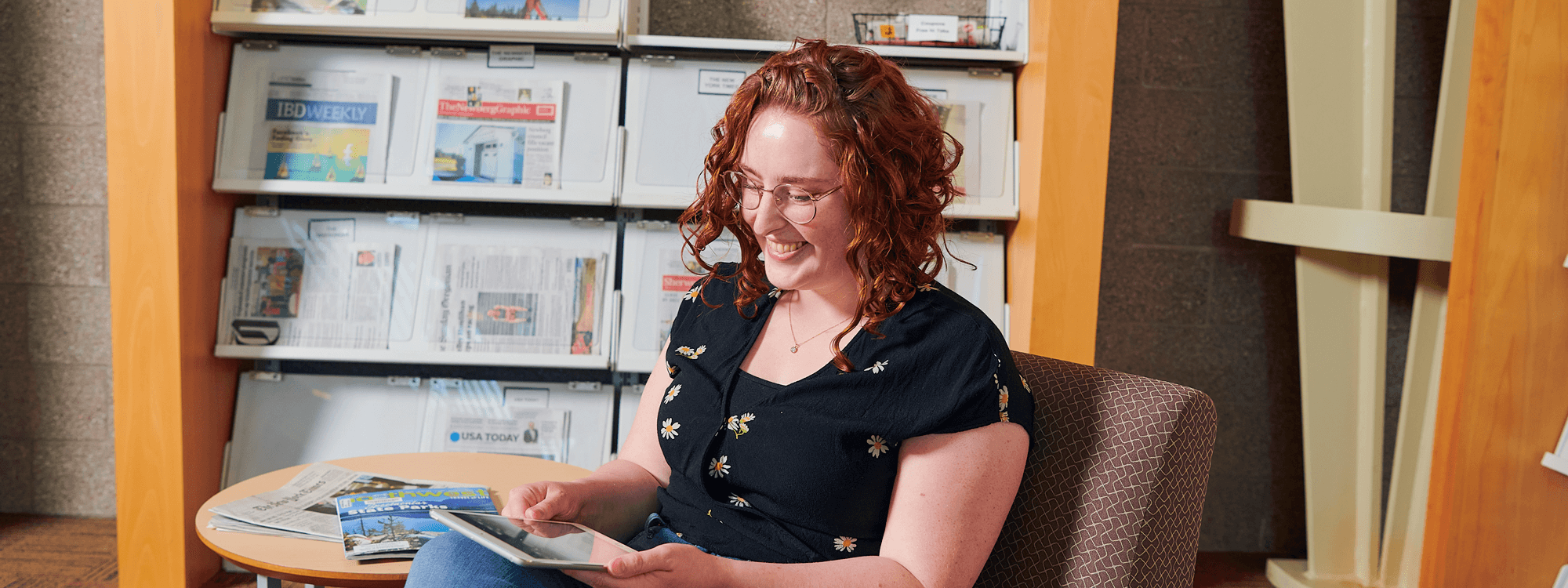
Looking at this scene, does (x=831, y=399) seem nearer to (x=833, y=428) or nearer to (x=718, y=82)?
(x=833, y=428)

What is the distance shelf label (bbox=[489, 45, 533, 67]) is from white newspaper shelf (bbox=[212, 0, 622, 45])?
8 centimetres

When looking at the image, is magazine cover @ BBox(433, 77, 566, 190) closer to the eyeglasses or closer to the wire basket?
the wire basket

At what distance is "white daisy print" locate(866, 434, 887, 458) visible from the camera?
1022mm

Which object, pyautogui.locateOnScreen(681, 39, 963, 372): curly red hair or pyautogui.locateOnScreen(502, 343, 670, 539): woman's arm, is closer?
pyautogui.locateOnScreen(681, 39, 963, 372): curly red hair

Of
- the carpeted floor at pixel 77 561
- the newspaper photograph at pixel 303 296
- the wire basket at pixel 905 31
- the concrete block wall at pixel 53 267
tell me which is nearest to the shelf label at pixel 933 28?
the wire basket at pixel 905 31

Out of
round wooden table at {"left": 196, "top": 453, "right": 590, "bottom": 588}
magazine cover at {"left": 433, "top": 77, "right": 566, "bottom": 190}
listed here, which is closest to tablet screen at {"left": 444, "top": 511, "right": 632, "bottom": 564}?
round wooden table at {"left": 196, "top": 453, "right": 590, "bottom": 588}

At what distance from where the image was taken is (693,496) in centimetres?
115

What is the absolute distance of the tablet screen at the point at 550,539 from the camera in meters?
0.92

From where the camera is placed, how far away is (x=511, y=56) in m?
2.18

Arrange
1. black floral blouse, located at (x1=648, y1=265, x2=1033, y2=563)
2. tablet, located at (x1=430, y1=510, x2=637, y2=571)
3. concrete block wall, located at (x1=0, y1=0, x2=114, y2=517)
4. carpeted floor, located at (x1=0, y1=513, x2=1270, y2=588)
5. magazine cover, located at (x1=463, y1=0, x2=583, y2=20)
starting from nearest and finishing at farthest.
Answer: tablet, located at (x1=430, y1=510, x2=637, y2=571) < black floral blouse, located at (x1=648, y1=265, x2=1033, y2=563) < magazine cover, located at (x1=463, y1=0, x2=583, y2=20) < carpeted floor, located at (x1=0, y1=513, x2=1270, y2=588) < concrete block wall, located at (x1=0, y1=0, x2=114, y2=517)

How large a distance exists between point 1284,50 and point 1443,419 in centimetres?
117

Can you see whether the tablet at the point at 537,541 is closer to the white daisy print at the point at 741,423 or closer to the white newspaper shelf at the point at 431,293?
the white daisy print at the point at 741,423

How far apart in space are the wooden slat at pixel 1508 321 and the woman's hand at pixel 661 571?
1704 mm

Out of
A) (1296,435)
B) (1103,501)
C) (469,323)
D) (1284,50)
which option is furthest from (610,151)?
(1296,435)
